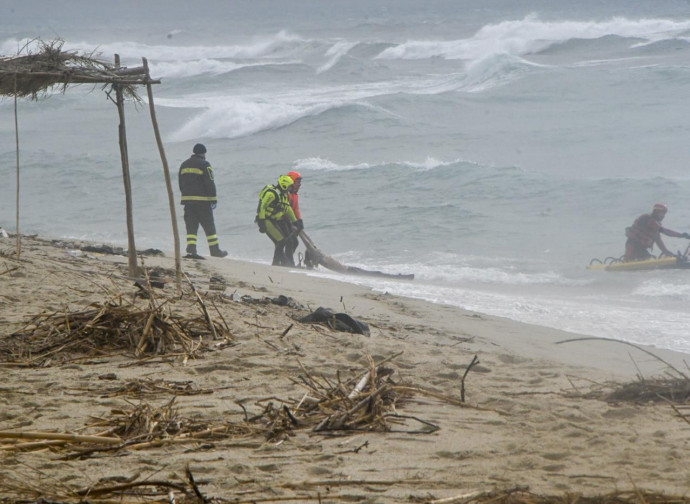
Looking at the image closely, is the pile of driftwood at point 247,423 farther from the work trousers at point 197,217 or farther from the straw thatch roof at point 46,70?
the work trousers at point 197,217

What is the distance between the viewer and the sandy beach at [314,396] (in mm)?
3229

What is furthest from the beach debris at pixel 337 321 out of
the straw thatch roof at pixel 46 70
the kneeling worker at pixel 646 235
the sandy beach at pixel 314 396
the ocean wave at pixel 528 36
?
the ocean wave at pixel 528 36

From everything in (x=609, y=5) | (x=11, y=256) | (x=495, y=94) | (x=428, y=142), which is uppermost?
(x=609, y=5)

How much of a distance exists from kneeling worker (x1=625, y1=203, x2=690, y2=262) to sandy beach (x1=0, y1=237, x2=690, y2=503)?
22.2 ft

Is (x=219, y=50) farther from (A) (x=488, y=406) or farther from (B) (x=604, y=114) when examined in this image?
(A) (x=488, y=406)

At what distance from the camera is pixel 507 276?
44.0 feet

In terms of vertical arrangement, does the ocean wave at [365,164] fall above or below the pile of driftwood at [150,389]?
above

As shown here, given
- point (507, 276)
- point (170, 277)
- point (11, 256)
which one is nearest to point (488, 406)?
point (170, 277)

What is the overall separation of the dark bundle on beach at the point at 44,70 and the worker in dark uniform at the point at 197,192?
4.71 meters

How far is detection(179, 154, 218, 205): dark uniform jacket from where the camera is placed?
1212 centimetres

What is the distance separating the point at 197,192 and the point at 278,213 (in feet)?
4.11

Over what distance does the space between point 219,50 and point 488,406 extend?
→ 2392 inches

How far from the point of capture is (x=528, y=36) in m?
51.6

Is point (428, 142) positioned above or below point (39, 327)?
above
